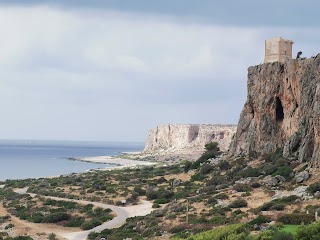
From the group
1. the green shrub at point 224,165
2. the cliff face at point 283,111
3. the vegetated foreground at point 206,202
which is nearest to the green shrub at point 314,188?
the vegetated foreground at point 206,202

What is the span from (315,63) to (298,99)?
5.21 metres

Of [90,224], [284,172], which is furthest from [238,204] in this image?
[90,224]

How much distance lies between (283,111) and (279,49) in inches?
323

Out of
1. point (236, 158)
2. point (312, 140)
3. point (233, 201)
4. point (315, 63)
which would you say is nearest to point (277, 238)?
point (233, 201)

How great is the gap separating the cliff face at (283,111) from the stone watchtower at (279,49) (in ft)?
5.84

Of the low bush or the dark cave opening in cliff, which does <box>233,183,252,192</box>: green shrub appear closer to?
the low bush

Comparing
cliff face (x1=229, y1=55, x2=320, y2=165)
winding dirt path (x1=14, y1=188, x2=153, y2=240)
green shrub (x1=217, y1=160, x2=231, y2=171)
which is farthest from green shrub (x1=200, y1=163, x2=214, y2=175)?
winding dirt path (x1=14, y1=188, x2=153, y2=240)

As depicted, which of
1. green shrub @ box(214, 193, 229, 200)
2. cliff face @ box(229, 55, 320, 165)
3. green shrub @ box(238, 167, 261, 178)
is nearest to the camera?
green shrub @ box(214, 193, 229, 200)

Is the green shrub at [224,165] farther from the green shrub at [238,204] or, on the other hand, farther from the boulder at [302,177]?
the green shrub at [238,204]

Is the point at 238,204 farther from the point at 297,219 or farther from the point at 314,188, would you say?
the point at 297,219

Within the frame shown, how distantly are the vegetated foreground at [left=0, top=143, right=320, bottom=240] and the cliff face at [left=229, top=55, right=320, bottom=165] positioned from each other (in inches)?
80.8

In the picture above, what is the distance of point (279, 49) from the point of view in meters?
59.0

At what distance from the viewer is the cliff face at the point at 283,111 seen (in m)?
46.1

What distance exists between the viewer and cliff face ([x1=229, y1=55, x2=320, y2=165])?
46.1 metres
